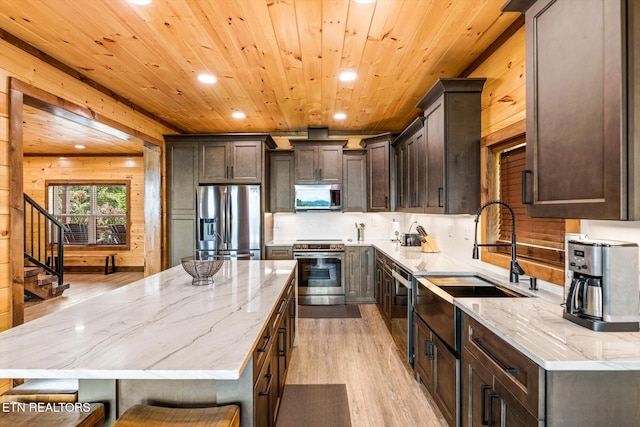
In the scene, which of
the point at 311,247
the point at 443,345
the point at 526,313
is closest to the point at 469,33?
the point at 526,313

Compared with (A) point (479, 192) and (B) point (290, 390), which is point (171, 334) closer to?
(B) point (290, 390)

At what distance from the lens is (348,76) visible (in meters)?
3.32

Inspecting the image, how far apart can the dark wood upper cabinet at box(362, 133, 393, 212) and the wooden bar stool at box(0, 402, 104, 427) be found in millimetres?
4400

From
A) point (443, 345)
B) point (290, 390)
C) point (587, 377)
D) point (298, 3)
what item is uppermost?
point (298, 3)

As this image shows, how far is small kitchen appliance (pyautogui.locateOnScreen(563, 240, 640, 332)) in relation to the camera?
136 centimetres

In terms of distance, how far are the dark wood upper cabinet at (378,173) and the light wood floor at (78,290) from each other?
4826mm

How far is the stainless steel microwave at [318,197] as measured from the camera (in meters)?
5.38

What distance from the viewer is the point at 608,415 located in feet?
3.92

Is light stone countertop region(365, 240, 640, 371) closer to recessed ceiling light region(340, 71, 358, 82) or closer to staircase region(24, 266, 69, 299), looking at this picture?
recessed ceiling light region(340, 71, 358, 82)

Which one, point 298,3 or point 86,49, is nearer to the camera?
point 298,3

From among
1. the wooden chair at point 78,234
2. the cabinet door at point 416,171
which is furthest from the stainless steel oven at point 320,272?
the wooden chair at point 78,234

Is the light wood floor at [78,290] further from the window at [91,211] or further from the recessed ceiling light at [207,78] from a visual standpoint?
the recessed ceiling light at [207,78]

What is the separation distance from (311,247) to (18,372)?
13.3 ft

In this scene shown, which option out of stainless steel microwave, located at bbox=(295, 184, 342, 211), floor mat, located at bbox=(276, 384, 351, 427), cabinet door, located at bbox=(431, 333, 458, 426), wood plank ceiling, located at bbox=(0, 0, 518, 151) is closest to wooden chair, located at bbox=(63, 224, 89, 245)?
wood plank ceiling, located at bbox=(0, 0, 518, 151)
